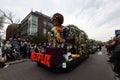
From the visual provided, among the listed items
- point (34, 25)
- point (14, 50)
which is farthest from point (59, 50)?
point (34, 25)

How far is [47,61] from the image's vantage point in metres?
8.52

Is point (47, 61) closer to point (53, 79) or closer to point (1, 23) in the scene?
point (53, 79)

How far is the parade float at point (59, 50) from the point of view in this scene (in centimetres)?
872

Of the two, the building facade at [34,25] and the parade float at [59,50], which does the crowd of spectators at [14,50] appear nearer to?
the parade float at [59,50]

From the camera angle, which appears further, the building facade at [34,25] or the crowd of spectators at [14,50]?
the building facade at [34,25]

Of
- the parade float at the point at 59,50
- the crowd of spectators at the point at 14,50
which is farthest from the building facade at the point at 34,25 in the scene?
the parade float at the point at 59,50

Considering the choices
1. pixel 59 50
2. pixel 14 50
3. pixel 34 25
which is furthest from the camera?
pixel 34 25

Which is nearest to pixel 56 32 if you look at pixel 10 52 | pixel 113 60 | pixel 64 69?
pixel 64 69

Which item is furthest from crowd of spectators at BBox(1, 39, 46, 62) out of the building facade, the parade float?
the building facade

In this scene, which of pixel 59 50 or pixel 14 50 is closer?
pixel 59 50

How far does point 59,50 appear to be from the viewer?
902 cm

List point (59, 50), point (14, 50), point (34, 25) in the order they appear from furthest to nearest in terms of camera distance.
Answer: point (34, 25)
point (14, 50)
point (59, 50)

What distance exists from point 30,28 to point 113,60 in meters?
50.0

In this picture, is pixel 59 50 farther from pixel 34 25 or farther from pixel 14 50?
pixel 34 25
